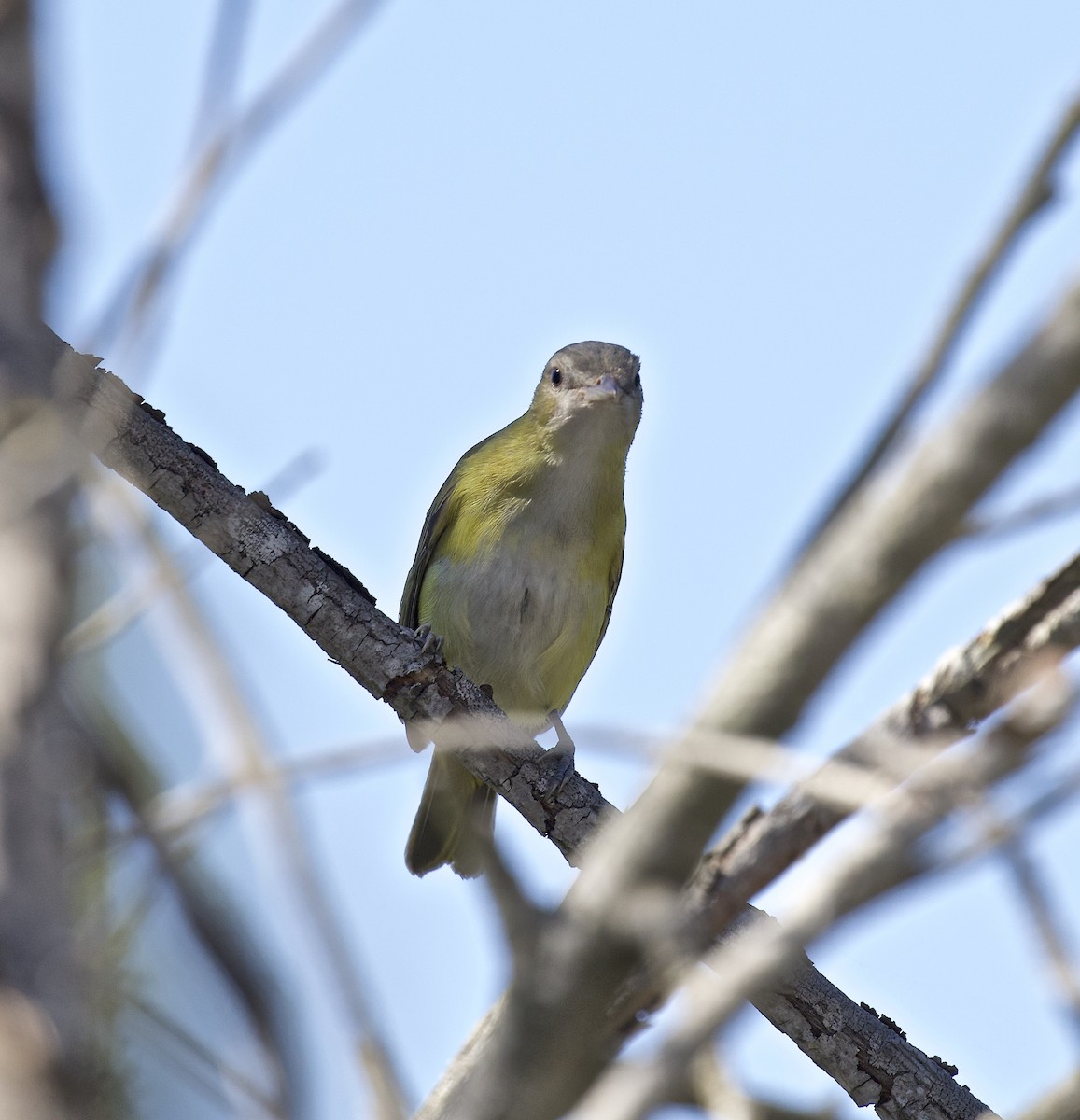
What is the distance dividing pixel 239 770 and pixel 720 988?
3.28 ft

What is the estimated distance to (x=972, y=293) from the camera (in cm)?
165

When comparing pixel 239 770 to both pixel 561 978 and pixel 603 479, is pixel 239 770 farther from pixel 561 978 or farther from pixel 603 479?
pixel 603 479

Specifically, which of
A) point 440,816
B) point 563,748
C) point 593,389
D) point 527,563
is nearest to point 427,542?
point 527,563

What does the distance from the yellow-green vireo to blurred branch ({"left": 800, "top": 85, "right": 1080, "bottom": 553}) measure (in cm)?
469

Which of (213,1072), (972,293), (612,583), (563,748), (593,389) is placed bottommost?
(213,1072)

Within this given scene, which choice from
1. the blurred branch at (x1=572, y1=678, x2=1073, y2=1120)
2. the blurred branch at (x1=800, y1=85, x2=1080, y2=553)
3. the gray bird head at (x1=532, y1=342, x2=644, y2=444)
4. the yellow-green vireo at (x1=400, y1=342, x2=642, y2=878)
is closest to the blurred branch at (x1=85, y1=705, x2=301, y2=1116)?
the blurred branch at (x1=572, y1=678, x2=1073, y2=1120)

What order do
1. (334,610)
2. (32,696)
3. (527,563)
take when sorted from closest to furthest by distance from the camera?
1. (32,696)
2. (334,610)
3. (527,563)

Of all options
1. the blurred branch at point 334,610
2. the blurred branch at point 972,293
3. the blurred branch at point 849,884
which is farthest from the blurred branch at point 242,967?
the blurred branch at point 334,610

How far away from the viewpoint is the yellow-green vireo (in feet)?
21.0

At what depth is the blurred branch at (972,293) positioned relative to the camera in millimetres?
1575

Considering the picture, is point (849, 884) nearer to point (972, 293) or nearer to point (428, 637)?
point (972, 293)

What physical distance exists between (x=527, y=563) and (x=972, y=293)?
479 cm

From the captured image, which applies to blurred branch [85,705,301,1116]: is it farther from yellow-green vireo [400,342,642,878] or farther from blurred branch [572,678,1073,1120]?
yellow-green vireo [400,342,642,878]

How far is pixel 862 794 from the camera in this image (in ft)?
5.75
